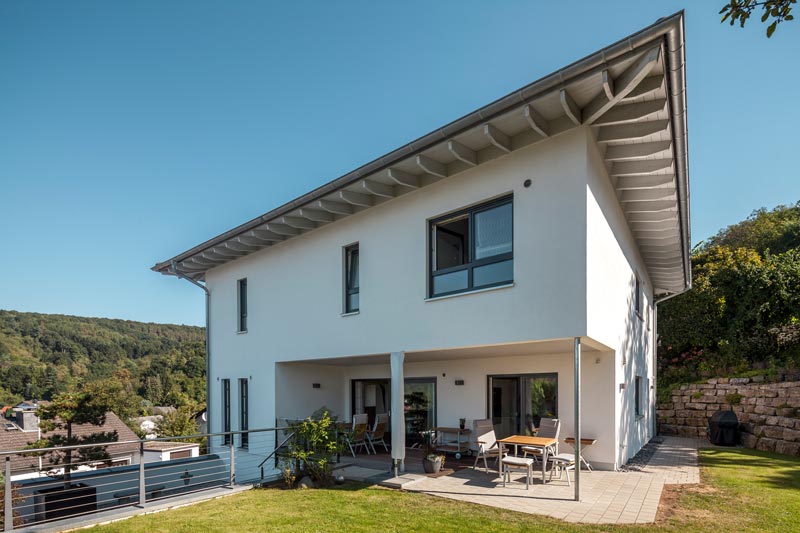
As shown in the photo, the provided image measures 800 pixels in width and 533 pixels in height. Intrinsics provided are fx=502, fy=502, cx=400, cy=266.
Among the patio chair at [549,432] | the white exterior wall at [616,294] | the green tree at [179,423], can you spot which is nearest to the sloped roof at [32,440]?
the green tree at [179,423]

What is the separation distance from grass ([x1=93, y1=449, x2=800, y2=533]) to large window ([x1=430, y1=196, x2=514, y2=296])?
11.9 ft

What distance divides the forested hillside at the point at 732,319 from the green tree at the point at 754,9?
1549 cm

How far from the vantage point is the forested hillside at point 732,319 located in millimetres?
17031

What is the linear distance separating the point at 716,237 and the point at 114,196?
39.6 metres

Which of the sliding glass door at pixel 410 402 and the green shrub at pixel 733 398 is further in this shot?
the green shrub at pixel 733 398

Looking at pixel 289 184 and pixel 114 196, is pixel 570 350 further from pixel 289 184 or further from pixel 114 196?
pixel 114 196

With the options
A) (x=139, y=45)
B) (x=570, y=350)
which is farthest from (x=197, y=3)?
(x=570, y=350)

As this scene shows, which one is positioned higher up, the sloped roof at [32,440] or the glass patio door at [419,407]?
the glass patio door at [419,407]

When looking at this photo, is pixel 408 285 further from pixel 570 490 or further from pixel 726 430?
pixel 726 430

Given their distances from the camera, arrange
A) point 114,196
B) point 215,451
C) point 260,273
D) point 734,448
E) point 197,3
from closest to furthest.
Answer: point 197,3, point 734,448, point 260,273, point 215,451, point 114,196

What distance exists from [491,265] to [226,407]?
10.7 m

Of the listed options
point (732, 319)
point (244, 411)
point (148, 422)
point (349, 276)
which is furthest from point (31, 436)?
point (732, 319)

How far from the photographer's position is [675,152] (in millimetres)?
7703

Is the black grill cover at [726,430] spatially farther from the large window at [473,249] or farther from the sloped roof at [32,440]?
the sloped roof at [32,440]
